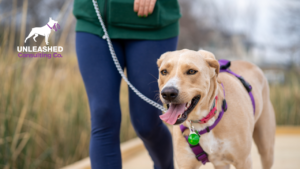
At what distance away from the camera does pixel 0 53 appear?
3203mm

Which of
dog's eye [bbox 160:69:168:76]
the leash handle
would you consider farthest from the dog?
dog's eye [bbox 160:69:168:76]

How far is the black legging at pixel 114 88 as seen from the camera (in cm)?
230

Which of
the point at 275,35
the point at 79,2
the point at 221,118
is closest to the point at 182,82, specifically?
the point at 221,118

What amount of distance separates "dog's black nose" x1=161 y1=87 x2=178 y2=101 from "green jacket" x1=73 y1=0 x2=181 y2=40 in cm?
72

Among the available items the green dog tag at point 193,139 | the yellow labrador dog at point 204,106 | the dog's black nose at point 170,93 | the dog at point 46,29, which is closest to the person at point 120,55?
the yellow labrador dog at point 204,106

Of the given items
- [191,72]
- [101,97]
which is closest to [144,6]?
[191,72]

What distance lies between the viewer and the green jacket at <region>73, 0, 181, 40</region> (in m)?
2.47

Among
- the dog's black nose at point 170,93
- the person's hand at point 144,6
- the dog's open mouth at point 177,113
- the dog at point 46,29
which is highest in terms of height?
the person's hand at point 144,6

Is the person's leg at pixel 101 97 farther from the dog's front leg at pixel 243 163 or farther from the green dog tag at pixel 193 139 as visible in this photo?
the dog's front leg at pixel 243 163

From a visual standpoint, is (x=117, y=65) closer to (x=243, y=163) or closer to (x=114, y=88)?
(x=114, y=88)

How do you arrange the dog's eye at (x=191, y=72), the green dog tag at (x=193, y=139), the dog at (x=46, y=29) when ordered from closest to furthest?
1. the dog's eye at (x=191, y=72)
2. the green dog tag at (x=193, y=139)
3. the dog at (x=46, y=29)

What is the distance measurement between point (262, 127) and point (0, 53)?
289 cm

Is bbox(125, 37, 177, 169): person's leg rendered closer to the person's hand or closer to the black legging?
the black legging

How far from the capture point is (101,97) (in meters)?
2.33
